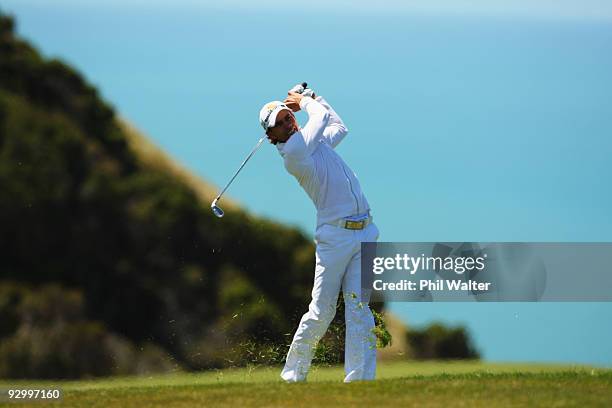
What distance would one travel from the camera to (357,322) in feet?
32.4

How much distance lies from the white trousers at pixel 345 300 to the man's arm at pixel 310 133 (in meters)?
0.67

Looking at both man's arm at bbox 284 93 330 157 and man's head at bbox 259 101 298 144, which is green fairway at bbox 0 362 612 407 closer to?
man's arm at bbox 284 93 330 157

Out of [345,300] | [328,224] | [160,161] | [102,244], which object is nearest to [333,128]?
[328,224]

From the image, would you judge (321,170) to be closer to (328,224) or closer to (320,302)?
(328,224)

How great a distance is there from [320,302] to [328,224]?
2.16 feet

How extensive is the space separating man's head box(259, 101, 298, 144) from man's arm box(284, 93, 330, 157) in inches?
4.0

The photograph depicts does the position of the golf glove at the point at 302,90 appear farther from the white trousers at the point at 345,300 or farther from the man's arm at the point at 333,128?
the white trousers at the point at 345,300

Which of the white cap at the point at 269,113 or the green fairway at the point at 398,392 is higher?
the white cap at the point at 269,113

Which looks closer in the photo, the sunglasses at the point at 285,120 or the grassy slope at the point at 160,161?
the sunglasses at the point at 285,120

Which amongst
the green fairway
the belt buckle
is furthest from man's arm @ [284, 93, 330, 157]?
the green fairway

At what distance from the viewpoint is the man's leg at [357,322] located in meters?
9.85

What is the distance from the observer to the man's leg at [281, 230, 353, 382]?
9742 millimetres

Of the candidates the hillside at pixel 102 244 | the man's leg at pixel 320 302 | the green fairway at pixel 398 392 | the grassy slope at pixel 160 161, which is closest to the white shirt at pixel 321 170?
the man's leg at pixel 320 302

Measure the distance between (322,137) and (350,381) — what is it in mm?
2079
